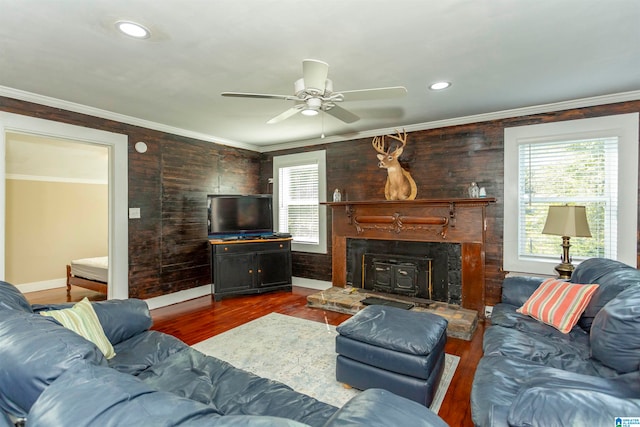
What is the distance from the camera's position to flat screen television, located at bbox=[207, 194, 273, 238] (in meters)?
4.90

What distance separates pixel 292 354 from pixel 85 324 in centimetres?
171

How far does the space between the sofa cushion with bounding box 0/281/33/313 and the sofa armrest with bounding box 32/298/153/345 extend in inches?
9.3

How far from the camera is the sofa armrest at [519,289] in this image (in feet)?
9.35

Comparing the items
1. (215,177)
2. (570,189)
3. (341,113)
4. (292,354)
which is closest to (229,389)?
(292,354)

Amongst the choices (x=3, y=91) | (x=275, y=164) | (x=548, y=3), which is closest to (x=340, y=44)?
(x=548, y=3)

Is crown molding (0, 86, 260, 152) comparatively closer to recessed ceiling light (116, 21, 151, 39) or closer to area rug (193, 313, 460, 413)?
recessed ceiling light (116, 21, 151, 39)

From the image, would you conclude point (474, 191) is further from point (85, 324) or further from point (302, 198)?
point (85, 324)

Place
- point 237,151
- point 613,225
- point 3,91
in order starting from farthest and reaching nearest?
1. point 237,151
2. point 613,225
3. point 3,91

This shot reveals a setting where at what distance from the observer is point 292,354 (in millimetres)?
2951

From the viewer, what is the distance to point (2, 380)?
3.25 ft

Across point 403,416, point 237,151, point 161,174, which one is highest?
point 237,151

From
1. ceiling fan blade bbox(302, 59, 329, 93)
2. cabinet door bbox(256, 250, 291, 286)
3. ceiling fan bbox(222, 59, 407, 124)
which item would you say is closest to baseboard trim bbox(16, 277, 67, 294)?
cabinet door bbox(256, 250, 291, 286)

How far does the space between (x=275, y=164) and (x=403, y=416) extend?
210 inches

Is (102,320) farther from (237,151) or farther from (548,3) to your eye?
(237,151)
